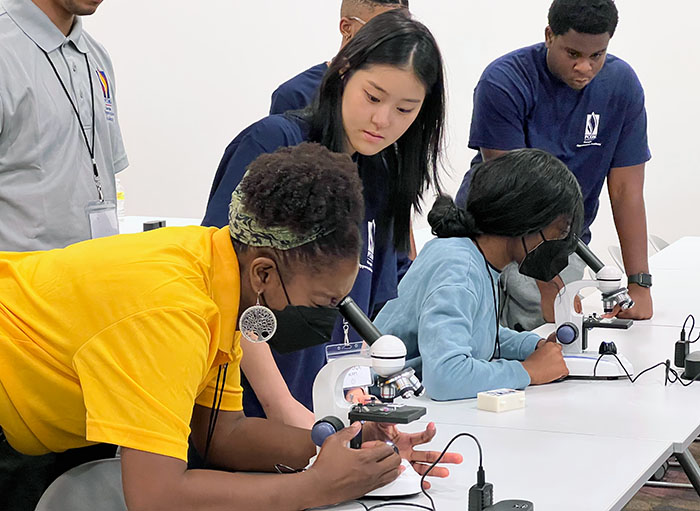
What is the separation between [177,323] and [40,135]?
3.53ft

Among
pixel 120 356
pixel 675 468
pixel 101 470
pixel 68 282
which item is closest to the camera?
pixel 120 356

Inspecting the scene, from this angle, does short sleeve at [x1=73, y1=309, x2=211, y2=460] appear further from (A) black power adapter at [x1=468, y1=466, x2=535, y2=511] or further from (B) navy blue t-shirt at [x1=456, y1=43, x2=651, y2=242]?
(B) navy blue t-shirt at [x1=456, y1=43, x2=651, y2=242]

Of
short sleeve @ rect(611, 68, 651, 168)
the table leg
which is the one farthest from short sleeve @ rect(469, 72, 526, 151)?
the table leg

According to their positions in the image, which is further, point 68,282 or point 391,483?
point 391,483

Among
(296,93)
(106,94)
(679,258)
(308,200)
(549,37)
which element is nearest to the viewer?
(308,200)

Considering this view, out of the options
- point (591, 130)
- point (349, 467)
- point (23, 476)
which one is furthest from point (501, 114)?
point (23, 476)

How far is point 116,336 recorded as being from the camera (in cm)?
117

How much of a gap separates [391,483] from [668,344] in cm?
139

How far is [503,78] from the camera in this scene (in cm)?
284

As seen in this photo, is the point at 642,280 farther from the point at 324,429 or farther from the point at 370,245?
the point at 324,429

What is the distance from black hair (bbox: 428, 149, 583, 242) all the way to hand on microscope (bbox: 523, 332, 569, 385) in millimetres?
284

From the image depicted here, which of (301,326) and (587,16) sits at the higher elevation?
(587,16)

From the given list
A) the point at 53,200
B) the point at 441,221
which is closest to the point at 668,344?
the point at 441,221

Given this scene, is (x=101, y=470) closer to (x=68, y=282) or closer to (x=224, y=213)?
(x=68, y=282)
